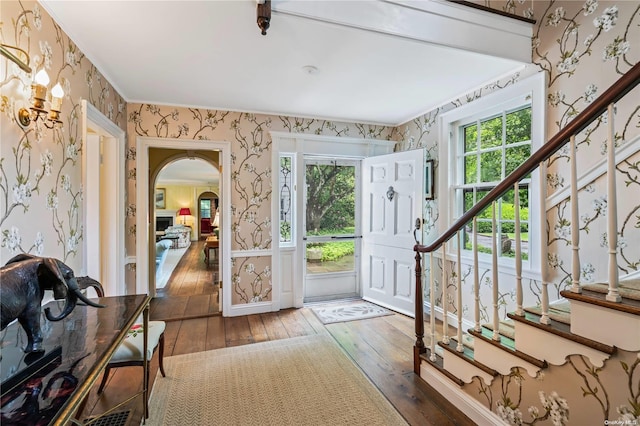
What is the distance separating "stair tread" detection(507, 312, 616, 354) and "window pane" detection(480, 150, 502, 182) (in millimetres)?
1576

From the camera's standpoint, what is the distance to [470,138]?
3096 mm

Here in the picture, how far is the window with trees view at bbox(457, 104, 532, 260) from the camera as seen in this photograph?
2.54 m

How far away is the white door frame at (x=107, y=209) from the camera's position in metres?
2.73

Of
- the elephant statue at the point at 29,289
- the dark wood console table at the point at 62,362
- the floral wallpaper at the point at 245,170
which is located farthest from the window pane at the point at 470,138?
the elephant statue at the point at 29,289

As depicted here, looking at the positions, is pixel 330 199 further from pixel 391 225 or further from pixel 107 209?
pixel 107 209

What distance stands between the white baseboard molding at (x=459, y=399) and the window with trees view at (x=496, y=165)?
1.28m

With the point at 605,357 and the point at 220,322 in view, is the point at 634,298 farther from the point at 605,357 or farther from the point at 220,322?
the point at 220,322

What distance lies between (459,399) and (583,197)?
159 centimetres

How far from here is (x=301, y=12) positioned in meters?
1.73

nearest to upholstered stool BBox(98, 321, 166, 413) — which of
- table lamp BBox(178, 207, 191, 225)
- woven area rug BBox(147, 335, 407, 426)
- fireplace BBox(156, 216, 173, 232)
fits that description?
woven area rug BBox(147, 335, 407, 426)

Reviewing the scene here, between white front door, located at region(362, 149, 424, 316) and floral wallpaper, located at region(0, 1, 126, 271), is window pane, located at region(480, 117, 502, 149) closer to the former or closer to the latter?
white front door, located at region(362, 149, 424, 316)

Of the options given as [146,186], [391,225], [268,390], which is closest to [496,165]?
[391,225]

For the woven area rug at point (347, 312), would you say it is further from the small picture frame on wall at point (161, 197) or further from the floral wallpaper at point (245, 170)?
the small picture frame on wall at point (161, 197)

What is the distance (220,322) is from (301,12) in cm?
309
